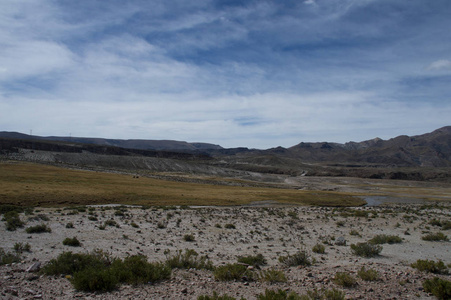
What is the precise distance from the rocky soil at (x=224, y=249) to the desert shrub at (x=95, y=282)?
200 mm

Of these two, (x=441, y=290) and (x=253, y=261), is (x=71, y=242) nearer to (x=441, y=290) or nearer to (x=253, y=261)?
(x=253, y=261)

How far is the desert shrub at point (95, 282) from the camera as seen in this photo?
7.91m

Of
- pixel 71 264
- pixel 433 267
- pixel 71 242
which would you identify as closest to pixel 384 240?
pixel 433 267

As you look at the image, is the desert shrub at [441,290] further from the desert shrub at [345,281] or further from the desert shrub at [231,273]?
the desert shrub at [231,273]

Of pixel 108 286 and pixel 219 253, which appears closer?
pixel 108 286

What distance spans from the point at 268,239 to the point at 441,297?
10172mm

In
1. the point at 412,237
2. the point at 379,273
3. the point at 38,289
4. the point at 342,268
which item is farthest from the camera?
the point at 412,237

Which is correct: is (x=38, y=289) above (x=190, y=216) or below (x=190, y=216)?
above

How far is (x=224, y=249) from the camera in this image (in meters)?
15.0

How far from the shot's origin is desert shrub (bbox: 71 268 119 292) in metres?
7.91

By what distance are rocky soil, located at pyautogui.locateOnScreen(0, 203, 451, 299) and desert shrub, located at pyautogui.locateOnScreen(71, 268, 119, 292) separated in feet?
0.65

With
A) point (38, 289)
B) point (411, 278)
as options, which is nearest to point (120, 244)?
point (38, 289)

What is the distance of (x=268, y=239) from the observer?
1766 centimetres

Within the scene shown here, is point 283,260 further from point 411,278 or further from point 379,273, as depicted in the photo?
point 411,278
